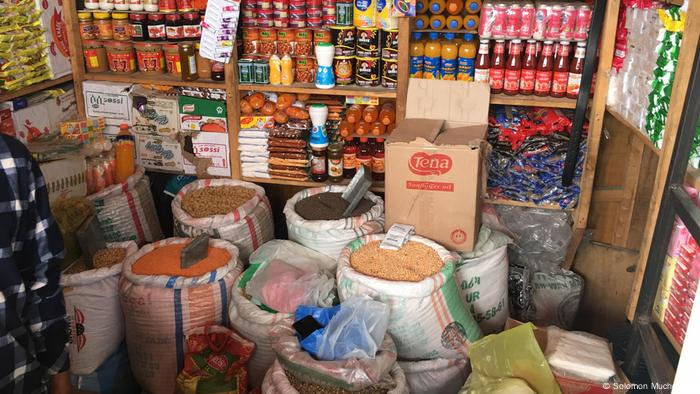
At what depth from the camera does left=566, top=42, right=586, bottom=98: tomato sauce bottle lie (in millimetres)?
2824

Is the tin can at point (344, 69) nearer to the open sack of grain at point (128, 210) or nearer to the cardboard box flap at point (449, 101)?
the cardboard box flap at point (449, 101)

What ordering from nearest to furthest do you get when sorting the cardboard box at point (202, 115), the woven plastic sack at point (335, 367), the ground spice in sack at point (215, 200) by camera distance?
the woven plastic sack at point (335, 367) < the ground spice in sack at point (215, 200) < the cardboard box at point (202, 115)

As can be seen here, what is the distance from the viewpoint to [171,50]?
3299 millimetres

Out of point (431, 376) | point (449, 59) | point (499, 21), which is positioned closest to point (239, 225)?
point (431, 376)

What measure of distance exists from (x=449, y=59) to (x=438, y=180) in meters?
0.75

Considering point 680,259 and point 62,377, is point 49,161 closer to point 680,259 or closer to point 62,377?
point 62,377

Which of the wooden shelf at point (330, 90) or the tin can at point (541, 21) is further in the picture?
the wooden shelf at point (330, 90)

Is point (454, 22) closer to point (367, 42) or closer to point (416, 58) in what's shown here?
point (416, 58)

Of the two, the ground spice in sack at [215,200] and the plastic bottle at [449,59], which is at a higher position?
the plastic bottle at [449,59]

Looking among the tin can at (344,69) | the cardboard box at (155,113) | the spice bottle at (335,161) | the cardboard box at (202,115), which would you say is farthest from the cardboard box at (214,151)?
the tin can at (344,69)

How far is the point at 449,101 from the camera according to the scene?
9.50ft

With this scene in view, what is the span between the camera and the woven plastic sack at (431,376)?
7.55 feet

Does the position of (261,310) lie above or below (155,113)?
below

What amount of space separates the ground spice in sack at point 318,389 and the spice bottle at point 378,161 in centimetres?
148
